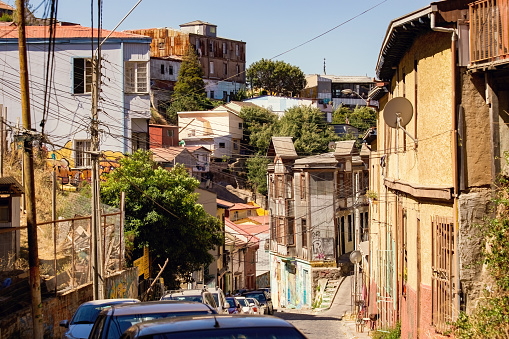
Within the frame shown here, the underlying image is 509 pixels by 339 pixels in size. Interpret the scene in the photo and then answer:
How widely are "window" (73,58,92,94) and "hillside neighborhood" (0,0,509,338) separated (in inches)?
10.0

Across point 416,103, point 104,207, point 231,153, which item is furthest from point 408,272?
point 231,153

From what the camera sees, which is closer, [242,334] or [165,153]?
[242,334]

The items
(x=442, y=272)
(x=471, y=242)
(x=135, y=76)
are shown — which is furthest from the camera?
(x=135, y=76)

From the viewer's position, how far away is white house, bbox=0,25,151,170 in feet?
124

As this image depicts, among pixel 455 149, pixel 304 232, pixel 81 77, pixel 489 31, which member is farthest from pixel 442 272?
pixel 304 232

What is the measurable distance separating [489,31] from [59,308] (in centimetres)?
1407

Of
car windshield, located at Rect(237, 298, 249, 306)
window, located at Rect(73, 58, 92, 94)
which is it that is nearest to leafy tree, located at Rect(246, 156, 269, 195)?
window, located at Rect(73, 58, 92, 94)

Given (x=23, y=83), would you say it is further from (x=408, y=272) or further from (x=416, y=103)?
(x=408, y=272)

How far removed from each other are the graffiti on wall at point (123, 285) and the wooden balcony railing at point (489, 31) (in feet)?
53.5

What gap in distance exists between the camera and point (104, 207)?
2592 centimetres

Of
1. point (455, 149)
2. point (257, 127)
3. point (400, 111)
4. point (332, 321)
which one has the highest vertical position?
point (257, 127)

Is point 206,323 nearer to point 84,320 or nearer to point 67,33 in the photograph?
point 84,320

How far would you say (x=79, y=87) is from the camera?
37844mm

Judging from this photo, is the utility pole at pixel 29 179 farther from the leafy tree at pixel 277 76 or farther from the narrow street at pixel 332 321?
the leafy tree at pixel 277 76
